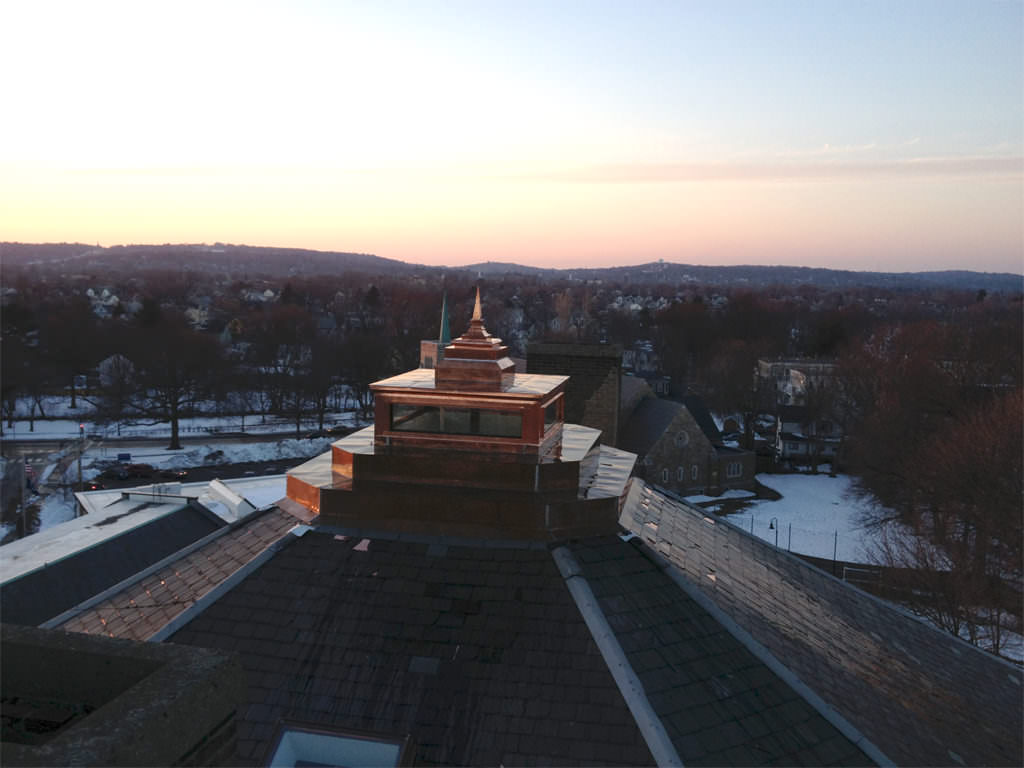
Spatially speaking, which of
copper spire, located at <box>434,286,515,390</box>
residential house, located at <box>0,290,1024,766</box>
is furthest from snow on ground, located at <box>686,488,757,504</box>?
copper spire, located at <box>434,286,515,390</box>

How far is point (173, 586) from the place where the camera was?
9.91 metres

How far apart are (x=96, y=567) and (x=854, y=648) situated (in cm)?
1622

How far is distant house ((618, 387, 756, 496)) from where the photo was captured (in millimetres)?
41816

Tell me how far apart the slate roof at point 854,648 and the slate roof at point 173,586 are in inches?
196

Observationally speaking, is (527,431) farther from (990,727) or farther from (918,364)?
(918,364)

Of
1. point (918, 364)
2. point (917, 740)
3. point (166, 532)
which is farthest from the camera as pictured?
point (918, 364)

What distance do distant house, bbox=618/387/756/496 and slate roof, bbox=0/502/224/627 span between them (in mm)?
23365

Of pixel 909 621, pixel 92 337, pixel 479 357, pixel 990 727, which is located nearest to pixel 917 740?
pixel 990 727

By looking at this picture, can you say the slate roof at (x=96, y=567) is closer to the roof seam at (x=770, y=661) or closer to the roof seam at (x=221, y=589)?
the roof seam at (x=221, y=589)

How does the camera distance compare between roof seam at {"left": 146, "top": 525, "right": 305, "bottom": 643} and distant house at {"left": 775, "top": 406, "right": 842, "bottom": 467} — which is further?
distant house at {"left": 775, "top": 406, "right": 842, "bottom": 467}

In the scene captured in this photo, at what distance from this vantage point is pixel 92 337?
74438mm

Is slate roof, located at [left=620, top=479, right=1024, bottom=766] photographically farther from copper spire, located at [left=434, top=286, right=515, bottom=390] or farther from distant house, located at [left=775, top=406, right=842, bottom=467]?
distant house, located at [left=775, top=406, right=842, bottom=467]

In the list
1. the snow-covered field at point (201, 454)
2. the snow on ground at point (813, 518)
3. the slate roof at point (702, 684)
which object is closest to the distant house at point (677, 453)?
the snow on ground at point (813, 518)

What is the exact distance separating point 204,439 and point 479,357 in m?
54.1
